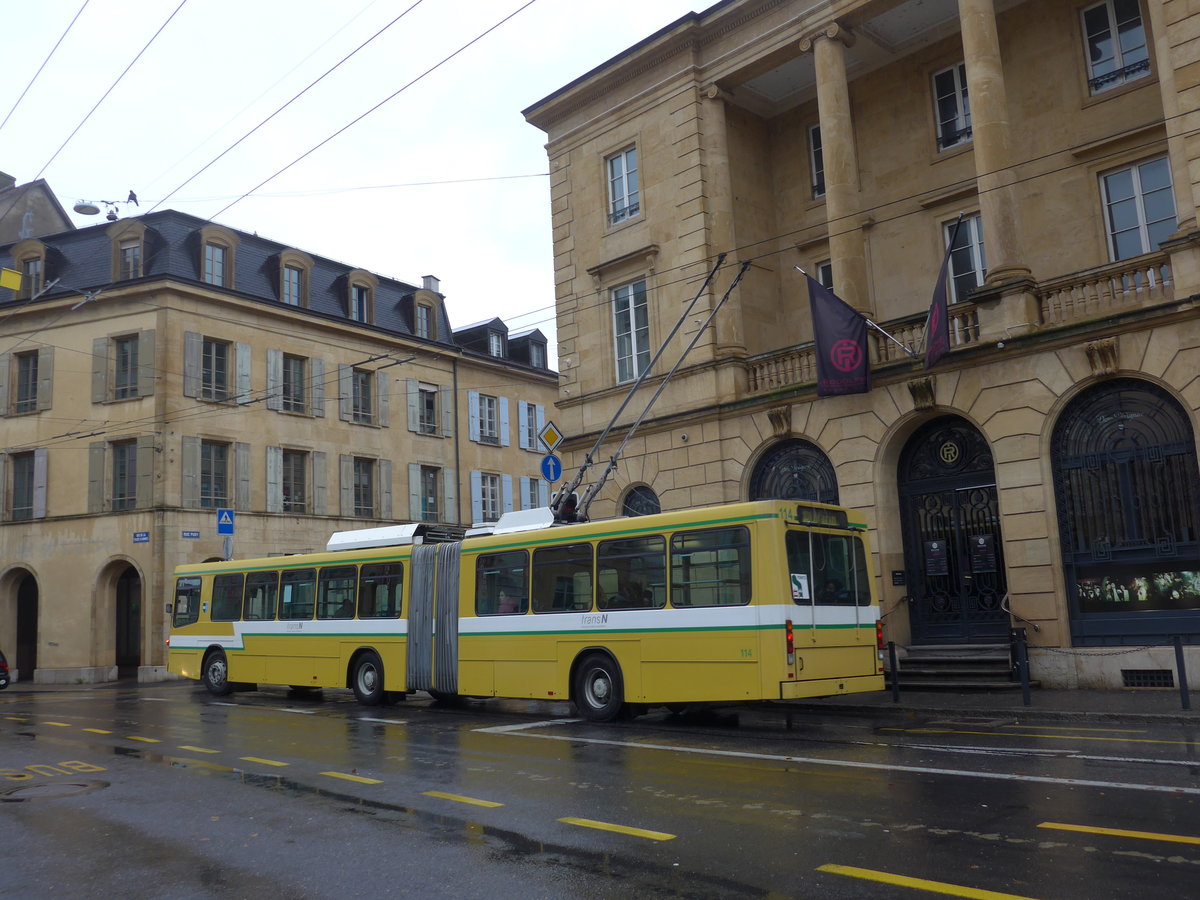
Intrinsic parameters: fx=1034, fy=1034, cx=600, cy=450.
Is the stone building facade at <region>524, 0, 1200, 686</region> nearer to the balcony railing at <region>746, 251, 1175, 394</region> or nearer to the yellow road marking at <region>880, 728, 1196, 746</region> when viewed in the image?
the balcony railing at <region>746, 251, 1175, 394</region>

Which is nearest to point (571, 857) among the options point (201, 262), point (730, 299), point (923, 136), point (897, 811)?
point (897, 811)

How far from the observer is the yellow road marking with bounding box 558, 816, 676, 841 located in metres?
6.96

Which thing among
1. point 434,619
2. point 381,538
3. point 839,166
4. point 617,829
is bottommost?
point 617,829

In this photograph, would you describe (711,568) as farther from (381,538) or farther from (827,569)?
(381,538)

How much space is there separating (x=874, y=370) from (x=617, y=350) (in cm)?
716

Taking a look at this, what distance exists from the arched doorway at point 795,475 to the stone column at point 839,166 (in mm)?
3076

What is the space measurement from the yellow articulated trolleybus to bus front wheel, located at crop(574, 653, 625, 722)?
0.02 metres

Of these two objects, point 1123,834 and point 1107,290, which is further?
point 1107,290

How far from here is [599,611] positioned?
14820 millimetres

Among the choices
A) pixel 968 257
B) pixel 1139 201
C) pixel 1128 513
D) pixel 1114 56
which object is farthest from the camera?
pixel 968 257

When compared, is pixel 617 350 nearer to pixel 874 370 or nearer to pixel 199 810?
pixel 874 370

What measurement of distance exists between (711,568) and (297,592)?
10.3 m

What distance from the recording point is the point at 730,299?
72.7 ft

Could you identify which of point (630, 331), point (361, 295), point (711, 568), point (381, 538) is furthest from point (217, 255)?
point (711, 568)
